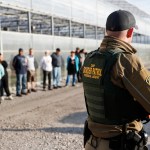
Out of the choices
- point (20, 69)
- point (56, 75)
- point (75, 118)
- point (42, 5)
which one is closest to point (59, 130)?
point (75, 118)

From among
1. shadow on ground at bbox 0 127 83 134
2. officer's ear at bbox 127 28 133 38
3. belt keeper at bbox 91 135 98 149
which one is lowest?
shadow on ground at bbox 0 127 83 134

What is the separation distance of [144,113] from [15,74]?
38.9 feet

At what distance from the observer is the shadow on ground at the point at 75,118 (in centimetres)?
833

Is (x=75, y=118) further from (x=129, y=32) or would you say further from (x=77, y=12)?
Result: (x=77, y=12)

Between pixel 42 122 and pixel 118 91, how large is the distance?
604cm

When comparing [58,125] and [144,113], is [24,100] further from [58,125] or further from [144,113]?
[144,113]

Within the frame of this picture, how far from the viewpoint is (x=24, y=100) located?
1222 centimetres

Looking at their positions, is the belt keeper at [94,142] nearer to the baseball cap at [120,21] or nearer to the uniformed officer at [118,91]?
the uniformed officer at [118,91]

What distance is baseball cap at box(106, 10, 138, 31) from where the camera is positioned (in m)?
2.51

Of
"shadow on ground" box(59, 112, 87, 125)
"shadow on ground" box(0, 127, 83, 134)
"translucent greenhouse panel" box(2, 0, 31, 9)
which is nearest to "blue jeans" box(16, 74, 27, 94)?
"translucent greenhouse panel" box(2, 0, 31, 9)

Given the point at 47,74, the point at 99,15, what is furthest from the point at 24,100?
the point at 99,15

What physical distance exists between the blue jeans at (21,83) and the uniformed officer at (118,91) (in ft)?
34.7

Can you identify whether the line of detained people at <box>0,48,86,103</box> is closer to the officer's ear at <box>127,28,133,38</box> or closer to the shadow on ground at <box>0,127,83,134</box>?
the shadow on ground at <box>0,127,83,134</box>

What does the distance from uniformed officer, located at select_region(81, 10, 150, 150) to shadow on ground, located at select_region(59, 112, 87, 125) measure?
558cm
